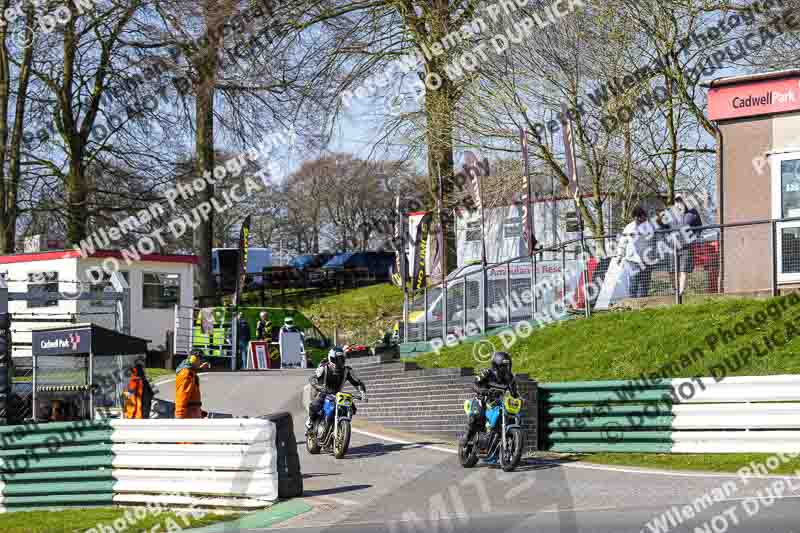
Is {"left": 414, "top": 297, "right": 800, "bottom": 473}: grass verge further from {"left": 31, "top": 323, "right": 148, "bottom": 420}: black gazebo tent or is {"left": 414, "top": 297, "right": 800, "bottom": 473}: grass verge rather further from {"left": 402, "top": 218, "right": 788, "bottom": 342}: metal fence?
{"left": 31, "top": 323, "right": 148, "bottom": 420}: black gazebo tent

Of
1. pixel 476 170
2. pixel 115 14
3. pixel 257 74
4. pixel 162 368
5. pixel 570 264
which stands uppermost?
pixel 115 14

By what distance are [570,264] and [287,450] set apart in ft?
29.5

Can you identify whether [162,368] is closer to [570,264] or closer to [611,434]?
[570,264]

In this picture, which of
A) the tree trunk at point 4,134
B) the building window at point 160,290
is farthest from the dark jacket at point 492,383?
the tree trunk at point 4,134

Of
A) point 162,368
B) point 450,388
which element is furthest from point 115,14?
point 450,388

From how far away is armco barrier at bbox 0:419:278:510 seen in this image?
12.8 meters

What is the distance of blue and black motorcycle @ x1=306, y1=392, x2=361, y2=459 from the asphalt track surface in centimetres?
24

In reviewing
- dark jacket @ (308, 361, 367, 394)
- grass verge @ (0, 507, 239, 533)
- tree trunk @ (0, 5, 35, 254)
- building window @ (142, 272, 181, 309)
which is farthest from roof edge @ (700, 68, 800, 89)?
tree trunk @ (0, 5, 35, 254)

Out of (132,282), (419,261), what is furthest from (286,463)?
(132,282)

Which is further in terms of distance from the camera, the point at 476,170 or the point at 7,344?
the point at 476,170

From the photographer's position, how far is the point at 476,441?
1470 centimetres

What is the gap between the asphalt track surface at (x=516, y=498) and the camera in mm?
10562

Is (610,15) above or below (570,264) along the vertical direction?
above

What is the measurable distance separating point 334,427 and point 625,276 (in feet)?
20.6
